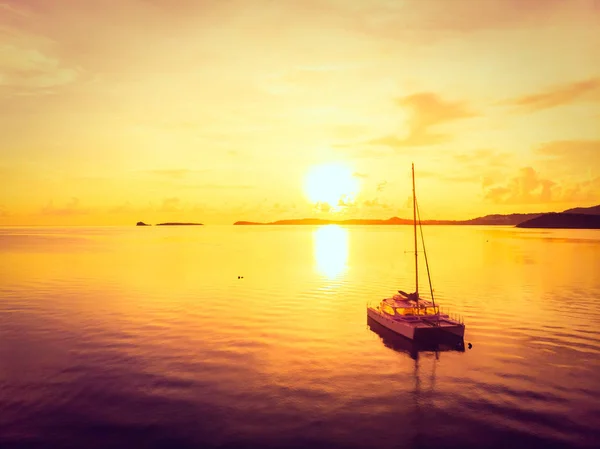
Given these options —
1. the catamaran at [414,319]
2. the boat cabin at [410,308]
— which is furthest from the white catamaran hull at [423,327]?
the boat cabin at [410,308]

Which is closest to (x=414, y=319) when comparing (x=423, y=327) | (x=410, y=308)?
(x=410, y=308)

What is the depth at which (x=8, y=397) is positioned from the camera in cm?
3525

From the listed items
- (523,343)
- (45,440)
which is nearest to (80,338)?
(45,440)

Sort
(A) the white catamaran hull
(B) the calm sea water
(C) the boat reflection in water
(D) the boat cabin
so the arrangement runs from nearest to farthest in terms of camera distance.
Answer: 1. (B) the calm sea water
2. (C) the boat reflection in water
3. (A) the white catamaran hull
4. (D) the boat cabin

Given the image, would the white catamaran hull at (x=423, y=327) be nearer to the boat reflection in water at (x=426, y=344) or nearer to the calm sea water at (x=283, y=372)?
the boat reflection in water at (x=426, y=344)

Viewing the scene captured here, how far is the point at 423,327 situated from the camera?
5247 centimetres

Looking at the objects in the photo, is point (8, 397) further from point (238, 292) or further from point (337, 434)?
point (238, 292)

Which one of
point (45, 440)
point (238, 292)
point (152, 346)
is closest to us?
point (45, 440)

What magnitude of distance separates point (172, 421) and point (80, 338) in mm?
28694

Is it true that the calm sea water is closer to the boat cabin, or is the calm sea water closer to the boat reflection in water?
the boat reflection in water

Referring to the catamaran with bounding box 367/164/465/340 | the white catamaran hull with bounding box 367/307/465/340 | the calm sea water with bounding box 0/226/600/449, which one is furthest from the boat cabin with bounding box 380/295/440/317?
the calm sea water with bounding box 0/226/600/449

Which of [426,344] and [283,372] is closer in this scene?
[283,372]

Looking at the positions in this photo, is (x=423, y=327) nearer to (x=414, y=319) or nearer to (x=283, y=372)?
(x=414, y=319)

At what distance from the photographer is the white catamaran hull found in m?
51.6
